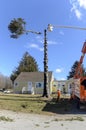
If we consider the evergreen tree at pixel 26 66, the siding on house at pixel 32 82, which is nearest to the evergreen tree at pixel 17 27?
the siding on house at pixel 32 82

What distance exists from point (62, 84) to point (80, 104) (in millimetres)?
59760

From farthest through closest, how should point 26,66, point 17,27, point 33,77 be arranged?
point 26,66 < point 33,77 < point 17,27

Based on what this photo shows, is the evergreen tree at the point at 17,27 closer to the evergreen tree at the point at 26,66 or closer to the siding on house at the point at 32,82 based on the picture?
the siding on house at the point at 32,82

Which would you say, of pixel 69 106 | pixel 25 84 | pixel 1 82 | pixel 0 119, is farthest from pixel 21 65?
pixel 0 119

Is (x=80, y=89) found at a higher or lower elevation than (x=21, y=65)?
lower

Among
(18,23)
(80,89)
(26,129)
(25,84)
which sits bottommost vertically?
(26,129)

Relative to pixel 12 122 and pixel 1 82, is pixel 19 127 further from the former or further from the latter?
pixel 1 82

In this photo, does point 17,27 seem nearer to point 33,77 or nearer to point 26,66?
point 33,77

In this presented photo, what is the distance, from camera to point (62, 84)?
86.2 metres

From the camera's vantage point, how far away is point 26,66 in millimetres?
103688

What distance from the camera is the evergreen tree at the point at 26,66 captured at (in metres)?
99.4

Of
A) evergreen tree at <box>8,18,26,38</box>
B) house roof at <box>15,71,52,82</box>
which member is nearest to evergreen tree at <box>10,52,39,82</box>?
house roof at <box>15,71,52,82</box>

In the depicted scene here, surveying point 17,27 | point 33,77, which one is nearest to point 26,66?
point 33,77

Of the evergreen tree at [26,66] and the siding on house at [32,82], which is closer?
the siding on house at [32,82]
